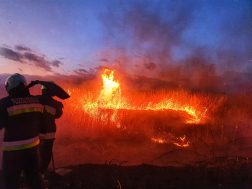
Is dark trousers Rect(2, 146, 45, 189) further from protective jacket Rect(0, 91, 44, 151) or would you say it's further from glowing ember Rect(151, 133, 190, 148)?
glowing ember Rect(151, 133, 190, 148)

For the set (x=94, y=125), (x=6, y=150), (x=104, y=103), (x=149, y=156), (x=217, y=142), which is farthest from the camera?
(x=104, y=103)

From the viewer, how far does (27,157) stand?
285 centimetres

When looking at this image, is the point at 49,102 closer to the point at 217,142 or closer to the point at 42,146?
the point at 42,146

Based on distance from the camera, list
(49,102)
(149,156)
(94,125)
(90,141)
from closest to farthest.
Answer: (49,102) < (149,156) < (90,141) < (94,125)

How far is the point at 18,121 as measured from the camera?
2754mm

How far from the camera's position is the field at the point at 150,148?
168 inches

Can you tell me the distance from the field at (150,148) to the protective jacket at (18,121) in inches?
69.1

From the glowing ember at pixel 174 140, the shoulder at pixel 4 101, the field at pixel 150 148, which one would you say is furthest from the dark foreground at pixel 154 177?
the glowing ember at pixel 174 140

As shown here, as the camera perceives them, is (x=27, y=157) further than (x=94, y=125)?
No

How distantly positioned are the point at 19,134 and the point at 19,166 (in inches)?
20.8

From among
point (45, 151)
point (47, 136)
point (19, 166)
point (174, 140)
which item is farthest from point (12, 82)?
point (174, 140)

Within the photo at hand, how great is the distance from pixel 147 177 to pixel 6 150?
3313 mm

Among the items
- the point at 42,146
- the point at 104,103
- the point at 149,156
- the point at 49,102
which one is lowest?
the point at 149,156

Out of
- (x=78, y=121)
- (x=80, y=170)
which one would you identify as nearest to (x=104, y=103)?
(x=78, y=121)
